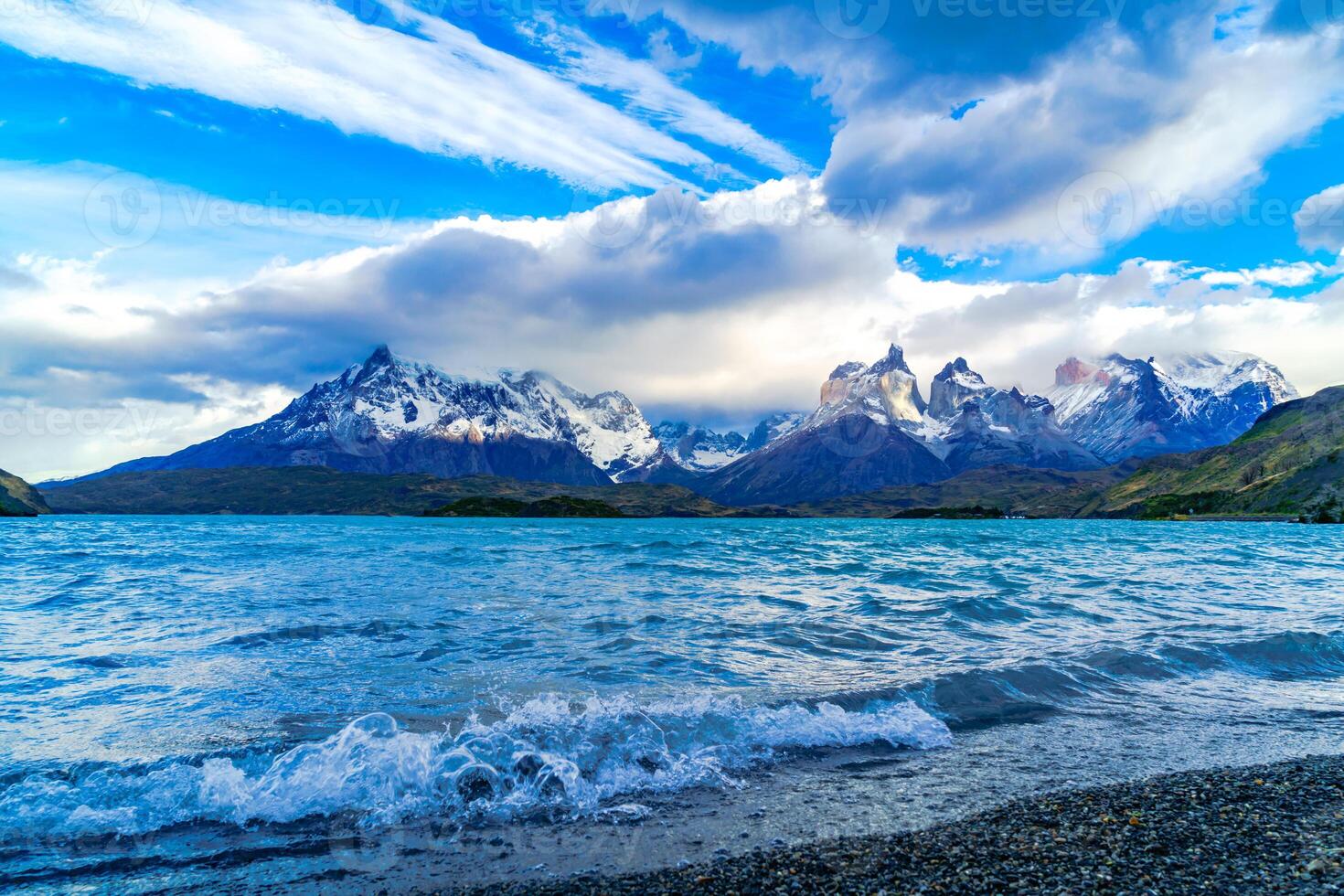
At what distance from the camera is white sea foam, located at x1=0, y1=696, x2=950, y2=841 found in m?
14.2

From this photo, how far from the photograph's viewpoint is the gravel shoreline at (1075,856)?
35.4 ft

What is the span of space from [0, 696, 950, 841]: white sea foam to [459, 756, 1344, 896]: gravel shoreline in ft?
12.3

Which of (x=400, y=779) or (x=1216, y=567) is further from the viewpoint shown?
(x=1216, y=567)

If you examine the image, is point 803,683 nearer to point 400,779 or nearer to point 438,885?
point 400,779

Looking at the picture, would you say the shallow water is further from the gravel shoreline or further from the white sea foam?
the gravel shoreline

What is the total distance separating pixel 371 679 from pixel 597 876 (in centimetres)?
1515

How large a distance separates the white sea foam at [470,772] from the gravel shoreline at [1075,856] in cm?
374

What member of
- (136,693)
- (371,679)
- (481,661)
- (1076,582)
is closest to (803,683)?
(481,661)

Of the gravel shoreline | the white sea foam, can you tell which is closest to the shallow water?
the white sea foam

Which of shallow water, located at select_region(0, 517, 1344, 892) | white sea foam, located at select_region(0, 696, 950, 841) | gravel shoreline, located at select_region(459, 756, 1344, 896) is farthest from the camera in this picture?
white sea foam, located at select_region(0, 696, 950, 841)

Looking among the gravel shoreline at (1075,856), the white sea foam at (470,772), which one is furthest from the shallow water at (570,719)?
the gravel shoreline at (1075,856)

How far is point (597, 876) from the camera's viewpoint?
1155 cm

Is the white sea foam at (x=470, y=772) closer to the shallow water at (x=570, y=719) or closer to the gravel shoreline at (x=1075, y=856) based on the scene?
the shallow water at (x=570, y=719)

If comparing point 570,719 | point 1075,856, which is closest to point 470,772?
point 570,719
